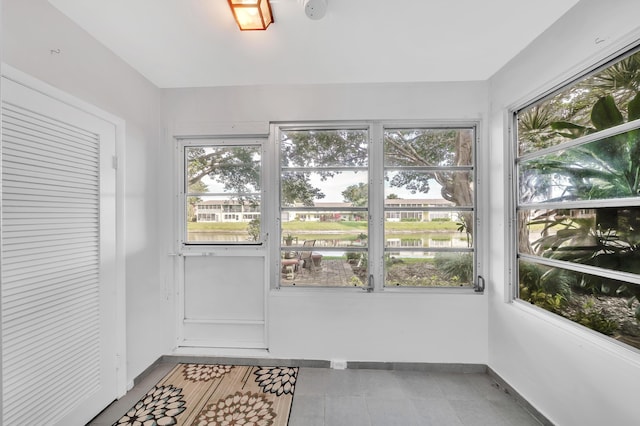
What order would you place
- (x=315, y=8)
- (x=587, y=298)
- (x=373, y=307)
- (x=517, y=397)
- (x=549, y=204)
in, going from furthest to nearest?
(x=373, y=307)
(x=517, y=397)
(x=549, y=204)
(x=587, y=298)
(x=315, y=8)

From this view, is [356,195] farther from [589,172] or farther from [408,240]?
[589,172]

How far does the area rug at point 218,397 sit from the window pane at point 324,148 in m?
1.80

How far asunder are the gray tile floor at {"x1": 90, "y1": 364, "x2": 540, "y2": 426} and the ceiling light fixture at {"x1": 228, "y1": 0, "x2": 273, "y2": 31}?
2519 millimetres

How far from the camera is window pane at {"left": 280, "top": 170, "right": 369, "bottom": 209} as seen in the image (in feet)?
8.34

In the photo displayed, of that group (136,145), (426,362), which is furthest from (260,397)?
(136,145)

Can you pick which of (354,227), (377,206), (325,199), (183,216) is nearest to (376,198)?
(377,206)

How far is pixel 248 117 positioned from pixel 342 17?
3.88ft

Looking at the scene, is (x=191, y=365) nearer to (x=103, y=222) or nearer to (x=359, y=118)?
(x=103, y=222)

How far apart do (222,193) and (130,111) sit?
93 centimetres

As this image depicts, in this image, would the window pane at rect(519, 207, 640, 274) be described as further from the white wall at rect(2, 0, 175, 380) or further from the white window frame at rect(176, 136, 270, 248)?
the white wall at rect(2, 0, 175, 380)

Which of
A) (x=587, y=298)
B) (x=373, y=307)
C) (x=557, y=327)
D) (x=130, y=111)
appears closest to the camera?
(x=587, y=298)

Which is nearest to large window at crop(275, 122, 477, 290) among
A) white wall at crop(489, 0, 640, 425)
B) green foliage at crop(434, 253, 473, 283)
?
green foliage at crop(434, 253, 473, 283)

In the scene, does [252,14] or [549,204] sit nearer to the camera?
[252,14]

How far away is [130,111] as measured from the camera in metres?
2.21
